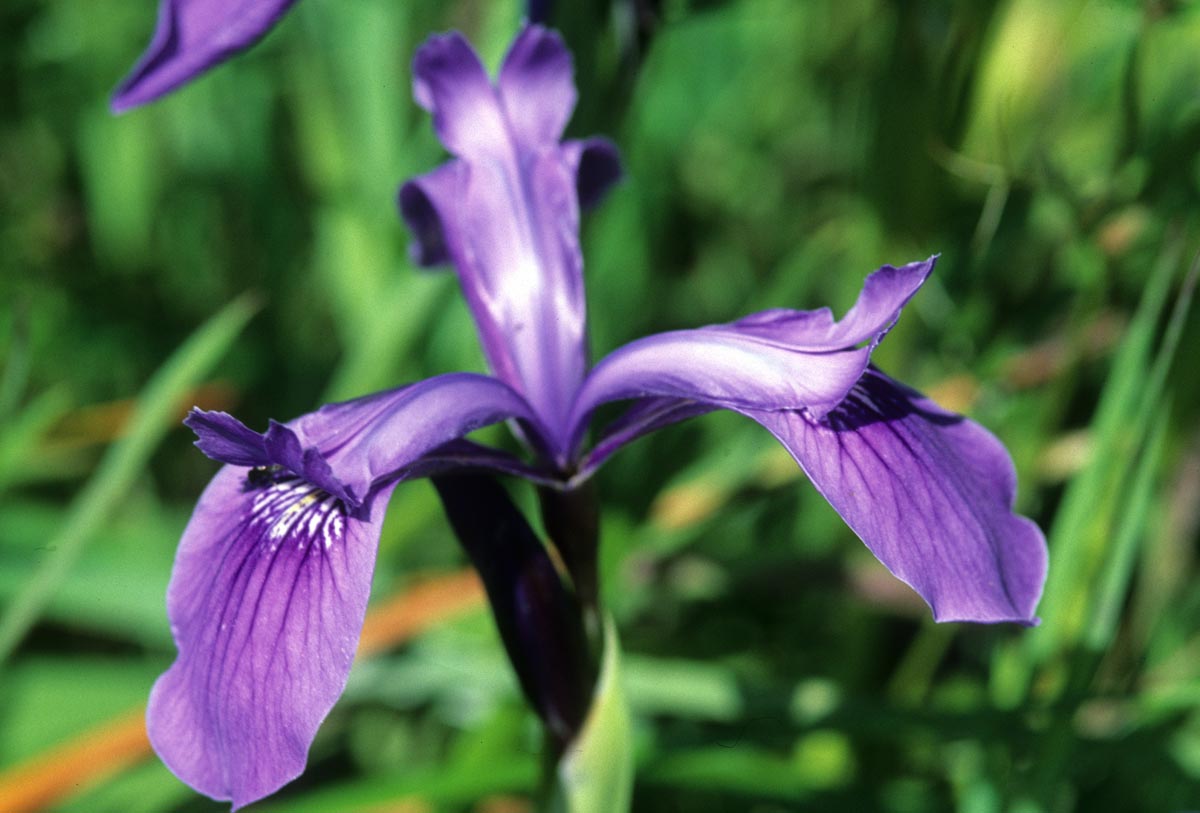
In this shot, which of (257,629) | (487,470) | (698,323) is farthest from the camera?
(698,323)

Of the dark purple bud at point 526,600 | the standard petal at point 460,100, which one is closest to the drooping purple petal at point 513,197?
the standard petal at point 460,100

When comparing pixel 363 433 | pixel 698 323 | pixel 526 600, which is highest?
pixel 363 433

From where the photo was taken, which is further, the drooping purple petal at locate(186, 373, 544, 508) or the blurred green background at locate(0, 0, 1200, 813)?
the blurred green background at locate(0, 0, 1200, 813)

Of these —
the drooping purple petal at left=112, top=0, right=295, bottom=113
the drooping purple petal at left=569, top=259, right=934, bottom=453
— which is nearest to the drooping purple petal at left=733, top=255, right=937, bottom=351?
the drooping purple petal at left=569, top=259, right=934, bottom=453

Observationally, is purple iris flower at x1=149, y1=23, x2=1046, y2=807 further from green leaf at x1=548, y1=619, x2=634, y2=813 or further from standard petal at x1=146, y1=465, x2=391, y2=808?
green leaf at x1=548, y1=619, x2=634, y2=813

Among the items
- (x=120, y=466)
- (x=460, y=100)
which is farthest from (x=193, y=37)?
(x=120, y=466)

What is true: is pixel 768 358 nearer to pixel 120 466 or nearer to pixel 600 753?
pixel 600 753

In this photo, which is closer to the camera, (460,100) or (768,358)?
(768,358)

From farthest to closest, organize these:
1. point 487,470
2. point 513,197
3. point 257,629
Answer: point 513,197, point 487,470, point 257,629
